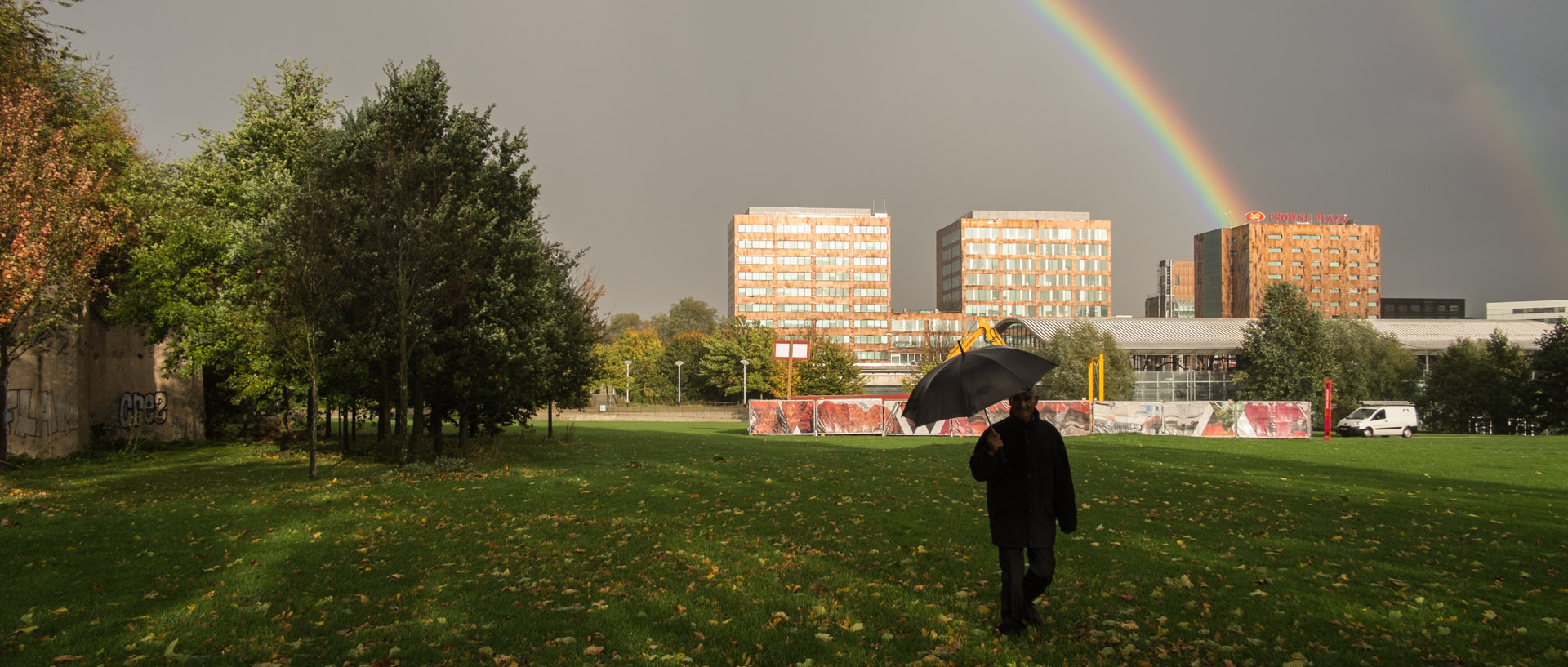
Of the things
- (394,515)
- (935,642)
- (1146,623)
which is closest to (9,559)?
(394,515)

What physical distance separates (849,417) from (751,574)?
3526 centimetres

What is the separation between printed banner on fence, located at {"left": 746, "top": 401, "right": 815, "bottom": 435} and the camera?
4512 centimetres

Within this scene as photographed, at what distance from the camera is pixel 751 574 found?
8938mm

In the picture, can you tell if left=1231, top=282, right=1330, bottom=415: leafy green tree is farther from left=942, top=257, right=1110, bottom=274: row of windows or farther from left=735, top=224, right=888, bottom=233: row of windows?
left=735, top=224, right=888, bottom=233: row of windows

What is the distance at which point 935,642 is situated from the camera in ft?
21.8

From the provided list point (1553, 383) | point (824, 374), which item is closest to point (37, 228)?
point (824, 374)

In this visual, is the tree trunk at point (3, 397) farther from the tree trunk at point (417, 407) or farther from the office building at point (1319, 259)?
the office building at point (1319, 259)

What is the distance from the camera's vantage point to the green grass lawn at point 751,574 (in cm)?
653

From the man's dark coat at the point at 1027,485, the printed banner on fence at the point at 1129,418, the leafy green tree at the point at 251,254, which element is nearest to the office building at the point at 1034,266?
the printed banner on fence at the point at 1129,418

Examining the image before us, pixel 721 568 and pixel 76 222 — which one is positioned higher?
pixel 76 222

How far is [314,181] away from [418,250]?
3761mm

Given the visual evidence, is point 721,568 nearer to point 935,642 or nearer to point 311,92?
point 935,642

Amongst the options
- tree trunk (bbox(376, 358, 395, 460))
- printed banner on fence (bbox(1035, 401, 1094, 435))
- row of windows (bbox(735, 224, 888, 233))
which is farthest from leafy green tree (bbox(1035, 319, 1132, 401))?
row of windows (bbox(735, 224, 888, 233))

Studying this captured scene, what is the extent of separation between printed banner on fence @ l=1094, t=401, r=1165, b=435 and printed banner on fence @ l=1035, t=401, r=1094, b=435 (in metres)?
0.44
